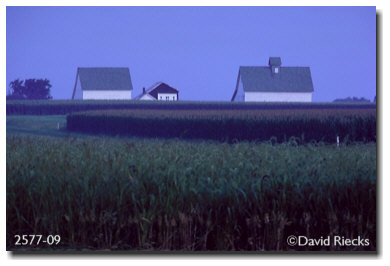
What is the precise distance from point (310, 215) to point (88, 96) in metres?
5.78

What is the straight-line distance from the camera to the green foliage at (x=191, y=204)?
8242mm

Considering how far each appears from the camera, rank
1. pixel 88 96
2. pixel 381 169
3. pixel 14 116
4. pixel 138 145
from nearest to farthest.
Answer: pixel 381 169 < pixel 14 116 < pixel 138 145 < pixel 88 96

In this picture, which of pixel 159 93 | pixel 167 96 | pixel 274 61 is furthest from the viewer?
Result: pixel 167 96

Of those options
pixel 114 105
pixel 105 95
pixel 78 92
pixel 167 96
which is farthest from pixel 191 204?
pixel 114 105

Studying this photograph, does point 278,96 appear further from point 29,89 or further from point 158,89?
point 29,89

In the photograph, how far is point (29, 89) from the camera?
10.4 metres

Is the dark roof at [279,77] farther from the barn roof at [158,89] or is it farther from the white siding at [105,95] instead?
the white siding at [105,95]

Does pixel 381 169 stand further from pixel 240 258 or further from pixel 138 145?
pixel 138 145

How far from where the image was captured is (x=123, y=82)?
1148cm

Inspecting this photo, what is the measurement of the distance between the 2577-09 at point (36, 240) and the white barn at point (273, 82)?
15.1 ft

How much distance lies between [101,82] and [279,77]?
3.53 m

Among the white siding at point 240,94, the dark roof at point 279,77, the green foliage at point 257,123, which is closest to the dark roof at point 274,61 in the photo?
the dark roof at point 279,77
